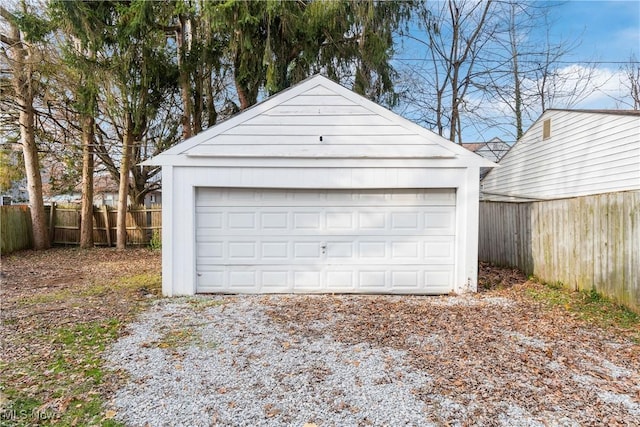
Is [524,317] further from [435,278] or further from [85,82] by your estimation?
[85,82]

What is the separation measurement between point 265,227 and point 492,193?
417 inches

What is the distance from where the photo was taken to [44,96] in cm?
1152

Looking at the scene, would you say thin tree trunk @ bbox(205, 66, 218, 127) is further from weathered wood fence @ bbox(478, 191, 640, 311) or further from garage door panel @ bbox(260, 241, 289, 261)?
weathered wood fence @ bbox(478, 191, 640, 311)

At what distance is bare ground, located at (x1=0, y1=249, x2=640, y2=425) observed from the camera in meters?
3.11

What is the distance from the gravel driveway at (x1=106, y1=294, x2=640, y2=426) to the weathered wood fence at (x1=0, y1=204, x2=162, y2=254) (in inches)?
384

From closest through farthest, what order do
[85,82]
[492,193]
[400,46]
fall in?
[85,82], [400,46], [492,193]

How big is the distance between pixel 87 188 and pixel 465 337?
43.0ft

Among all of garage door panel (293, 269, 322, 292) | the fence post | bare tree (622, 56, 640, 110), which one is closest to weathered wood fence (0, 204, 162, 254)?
the fence post

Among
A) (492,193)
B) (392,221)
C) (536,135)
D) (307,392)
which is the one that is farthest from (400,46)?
(307,392)

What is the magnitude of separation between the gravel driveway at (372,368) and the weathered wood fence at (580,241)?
3.98 feet

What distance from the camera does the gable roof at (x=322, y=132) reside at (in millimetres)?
6668

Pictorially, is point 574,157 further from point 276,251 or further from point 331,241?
point 276,251

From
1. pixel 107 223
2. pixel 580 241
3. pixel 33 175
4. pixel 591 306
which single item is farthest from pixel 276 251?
A: pixel 107 223

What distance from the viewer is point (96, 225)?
14312mm
